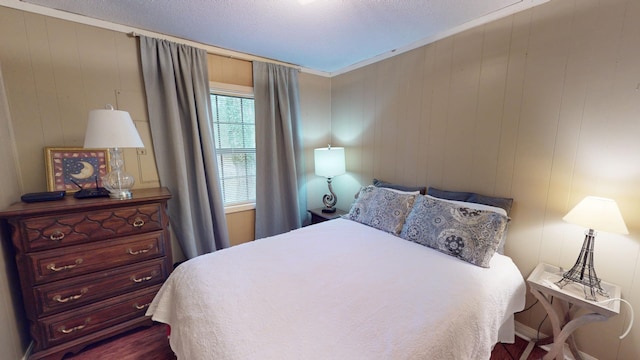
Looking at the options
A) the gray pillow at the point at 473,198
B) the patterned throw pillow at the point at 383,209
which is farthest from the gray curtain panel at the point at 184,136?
the gray pillow at the point at 473,198

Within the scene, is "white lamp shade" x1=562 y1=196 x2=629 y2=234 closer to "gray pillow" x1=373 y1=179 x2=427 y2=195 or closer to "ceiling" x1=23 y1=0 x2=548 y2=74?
"gray pillow" x1=373 y1=179 x2=427 y2=195

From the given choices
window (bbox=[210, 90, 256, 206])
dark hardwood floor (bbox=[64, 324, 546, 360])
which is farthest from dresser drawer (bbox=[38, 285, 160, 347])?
window (bbox=[210, 90, 256, 206])

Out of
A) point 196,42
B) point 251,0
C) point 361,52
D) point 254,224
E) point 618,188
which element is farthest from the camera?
Answer: point 254,224

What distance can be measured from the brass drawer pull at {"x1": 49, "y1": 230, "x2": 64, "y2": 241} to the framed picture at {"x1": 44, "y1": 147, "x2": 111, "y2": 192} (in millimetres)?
449

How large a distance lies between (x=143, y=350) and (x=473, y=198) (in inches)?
105

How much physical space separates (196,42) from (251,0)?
0.99 m

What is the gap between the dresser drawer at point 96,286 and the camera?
61.1 inches

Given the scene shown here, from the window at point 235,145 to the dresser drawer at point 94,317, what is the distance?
1143 millimetres

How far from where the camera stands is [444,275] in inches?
55.3

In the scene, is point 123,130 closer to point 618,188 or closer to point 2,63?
point 2,63

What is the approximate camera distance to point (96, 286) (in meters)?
1.69

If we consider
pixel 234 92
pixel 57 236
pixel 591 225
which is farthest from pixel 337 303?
pixel 234 92

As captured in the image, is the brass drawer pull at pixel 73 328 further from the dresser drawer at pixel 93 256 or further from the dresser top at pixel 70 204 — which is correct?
the dresser top at pixel 70 204

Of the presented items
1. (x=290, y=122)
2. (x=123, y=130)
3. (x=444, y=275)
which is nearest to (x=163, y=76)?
(x=123, y=130)
